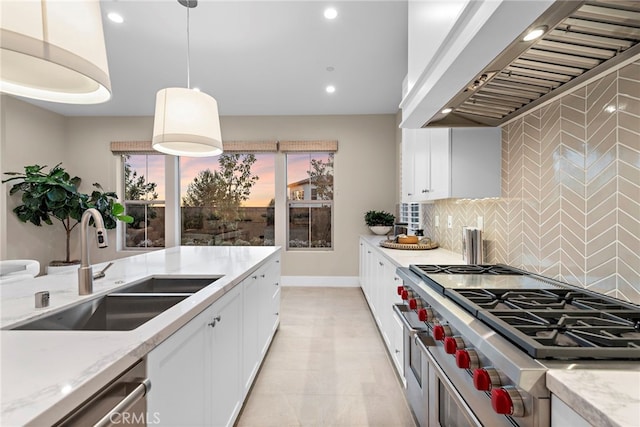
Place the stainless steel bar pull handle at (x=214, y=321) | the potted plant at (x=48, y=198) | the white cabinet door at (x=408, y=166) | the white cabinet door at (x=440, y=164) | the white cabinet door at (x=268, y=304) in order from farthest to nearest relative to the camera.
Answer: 1. the potted plant at (x=48, y=198)
2. the white cabinet door at (x=408, y=166)
3. the white cabinet door at (x=268, y=304)
4. the white cabinet door at (x=440, y=164)
5. the stainless steel bar pull handle at (x=214, y=321)

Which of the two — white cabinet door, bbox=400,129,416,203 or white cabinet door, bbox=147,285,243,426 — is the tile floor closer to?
white cabinet door, bbox=147,285,243,426

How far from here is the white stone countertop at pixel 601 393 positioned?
0.51 m

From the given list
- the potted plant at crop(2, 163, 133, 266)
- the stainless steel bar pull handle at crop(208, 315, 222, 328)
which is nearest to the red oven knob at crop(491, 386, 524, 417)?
the stainless steel bar pull handle at crop(208, 315, 222, 328)

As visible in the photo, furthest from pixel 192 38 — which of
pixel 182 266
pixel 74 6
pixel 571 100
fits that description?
pixel 571 100

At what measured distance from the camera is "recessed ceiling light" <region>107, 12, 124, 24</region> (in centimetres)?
265

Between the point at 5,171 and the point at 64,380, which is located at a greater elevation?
the point at 5,171

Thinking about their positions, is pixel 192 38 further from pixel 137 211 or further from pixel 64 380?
pixel 137 211

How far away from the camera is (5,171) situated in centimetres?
446

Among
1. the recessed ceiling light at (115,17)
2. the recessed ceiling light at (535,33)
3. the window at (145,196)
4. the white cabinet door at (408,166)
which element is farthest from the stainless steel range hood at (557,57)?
the window at (145,196)

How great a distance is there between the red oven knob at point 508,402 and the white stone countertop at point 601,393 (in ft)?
0.34

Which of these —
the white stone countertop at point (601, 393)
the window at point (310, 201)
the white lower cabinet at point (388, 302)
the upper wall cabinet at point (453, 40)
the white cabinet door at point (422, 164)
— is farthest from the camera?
the window at point (310, 201)

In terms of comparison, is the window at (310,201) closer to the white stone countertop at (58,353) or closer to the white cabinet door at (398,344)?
the white cabinet door at (398,344)

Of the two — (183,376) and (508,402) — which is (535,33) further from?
(183,376)

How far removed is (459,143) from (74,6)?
1927mm
